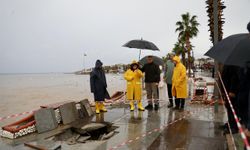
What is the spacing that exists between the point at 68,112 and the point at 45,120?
0.84 metres

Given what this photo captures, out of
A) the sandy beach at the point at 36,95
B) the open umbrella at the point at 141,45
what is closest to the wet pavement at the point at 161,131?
the open umbrella at the point at 141,45

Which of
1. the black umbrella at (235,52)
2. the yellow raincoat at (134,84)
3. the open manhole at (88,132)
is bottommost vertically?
the open manhole at (88,132)

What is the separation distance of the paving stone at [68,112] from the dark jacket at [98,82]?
2.96ft

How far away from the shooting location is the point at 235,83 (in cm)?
445

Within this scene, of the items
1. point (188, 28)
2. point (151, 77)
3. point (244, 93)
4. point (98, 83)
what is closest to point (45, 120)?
point (98, 83)

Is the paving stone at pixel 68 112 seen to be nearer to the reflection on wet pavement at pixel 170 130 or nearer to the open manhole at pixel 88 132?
the open manhole at pixel 88 132

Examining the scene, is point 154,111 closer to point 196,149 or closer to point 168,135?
point 168,135

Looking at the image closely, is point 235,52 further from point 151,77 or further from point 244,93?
point 151,77

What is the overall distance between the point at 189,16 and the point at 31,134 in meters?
38.0

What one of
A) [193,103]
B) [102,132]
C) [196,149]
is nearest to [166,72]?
[193,103]

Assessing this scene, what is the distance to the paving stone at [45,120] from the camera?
6.18 meters

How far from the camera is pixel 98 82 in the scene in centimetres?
784

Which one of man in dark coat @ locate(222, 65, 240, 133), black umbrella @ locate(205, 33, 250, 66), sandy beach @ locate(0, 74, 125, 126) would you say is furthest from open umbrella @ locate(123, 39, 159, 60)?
sandy beach @ locate(0, 74, 125, 126)

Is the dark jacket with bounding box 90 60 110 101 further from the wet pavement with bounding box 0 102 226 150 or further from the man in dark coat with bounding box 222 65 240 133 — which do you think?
the man in dark coat with bounding box 222 65 240 133
